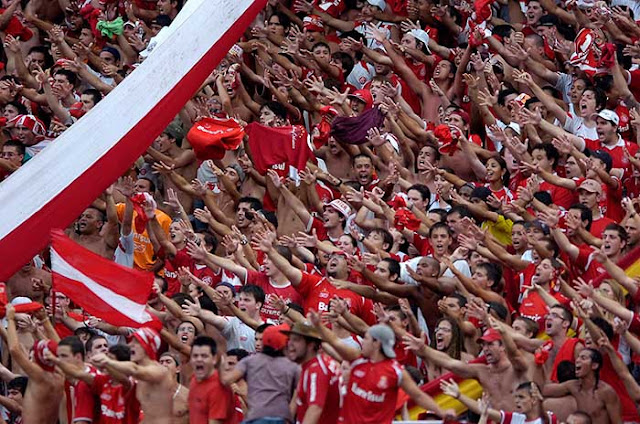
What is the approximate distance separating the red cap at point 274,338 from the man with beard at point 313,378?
0.04 metres

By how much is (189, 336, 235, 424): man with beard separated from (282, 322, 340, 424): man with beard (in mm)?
508

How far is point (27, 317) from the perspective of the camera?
14.6 metres

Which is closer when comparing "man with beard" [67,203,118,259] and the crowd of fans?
the crowd of fans

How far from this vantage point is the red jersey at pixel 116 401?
13789 mm

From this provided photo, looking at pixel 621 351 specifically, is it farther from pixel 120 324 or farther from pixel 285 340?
pixel 120 324

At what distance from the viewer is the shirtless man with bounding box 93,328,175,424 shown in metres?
13.4

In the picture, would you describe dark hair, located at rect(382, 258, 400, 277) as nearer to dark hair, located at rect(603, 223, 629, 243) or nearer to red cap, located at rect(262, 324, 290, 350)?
dark hair, located at rect(603, 223, 629, 243)

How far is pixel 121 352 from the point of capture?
13.8m

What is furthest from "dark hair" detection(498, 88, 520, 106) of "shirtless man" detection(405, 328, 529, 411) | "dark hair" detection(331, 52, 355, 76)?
"shirtless man" detection(405, 328, 529, 411)

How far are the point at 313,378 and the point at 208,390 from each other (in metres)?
0.84

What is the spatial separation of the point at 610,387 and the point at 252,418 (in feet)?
7.51

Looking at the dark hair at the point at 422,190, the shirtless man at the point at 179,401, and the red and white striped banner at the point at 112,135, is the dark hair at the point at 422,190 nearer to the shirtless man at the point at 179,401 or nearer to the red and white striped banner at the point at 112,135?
the red and white striped banner at the point at 112,135

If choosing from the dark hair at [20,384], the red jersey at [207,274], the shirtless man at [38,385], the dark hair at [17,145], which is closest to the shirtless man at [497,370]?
the shirtless man at [38,385]

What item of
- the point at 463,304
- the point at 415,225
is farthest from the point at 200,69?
the point at 463,304
